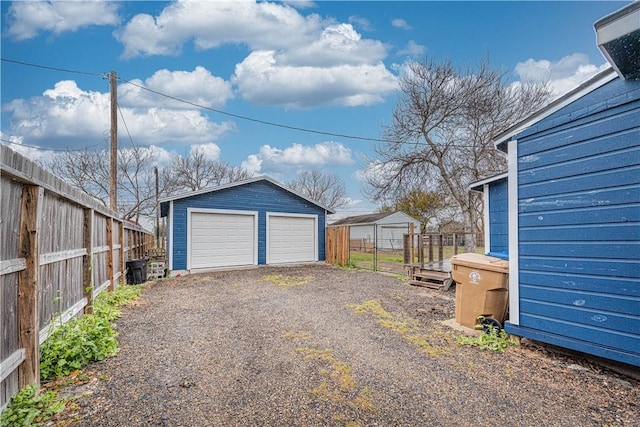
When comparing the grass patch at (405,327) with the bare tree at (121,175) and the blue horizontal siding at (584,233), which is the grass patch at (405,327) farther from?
the bare tree at (121,175)


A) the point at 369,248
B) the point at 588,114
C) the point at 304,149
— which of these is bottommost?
the point at 369,248

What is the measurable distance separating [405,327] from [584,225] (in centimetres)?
244

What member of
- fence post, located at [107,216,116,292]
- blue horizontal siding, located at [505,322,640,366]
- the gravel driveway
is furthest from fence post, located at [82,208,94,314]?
blue horizontal siding, located at [505,322,640,366]

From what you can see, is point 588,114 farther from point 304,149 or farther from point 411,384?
point 304,149

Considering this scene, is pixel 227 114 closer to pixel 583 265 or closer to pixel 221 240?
pixel 221 240

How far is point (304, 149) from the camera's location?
21.8 metres

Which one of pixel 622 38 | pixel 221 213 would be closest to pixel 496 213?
pixel 622 38

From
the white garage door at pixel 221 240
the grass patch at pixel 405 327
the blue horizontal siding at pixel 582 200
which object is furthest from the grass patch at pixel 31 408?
the white garage door at pixel 221 240

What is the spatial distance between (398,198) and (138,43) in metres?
12.2

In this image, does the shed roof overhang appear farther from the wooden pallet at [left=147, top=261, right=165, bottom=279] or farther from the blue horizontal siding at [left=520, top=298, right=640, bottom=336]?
the wooden pallet at [left=147, top=261, right=165, bottom=279]

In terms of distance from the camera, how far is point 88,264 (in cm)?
432

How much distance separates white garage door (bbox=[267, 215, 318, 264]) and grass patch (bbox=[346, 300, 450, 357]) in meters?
6.64

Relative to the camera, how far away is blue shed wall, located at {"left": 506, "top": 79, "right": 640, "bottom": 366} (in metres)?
2.87

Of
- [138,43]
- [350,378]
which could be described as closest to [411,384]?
[350,378]
